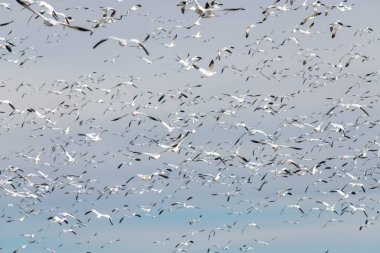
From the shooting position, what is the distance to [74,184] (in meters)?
74.2

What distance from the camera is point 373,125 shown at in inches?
2547

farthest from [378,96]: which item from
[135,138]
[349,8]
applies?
[135,138]

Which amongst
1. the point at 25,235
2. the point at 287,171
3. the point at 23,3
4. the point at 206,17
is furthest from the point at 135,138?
the point at 23,3

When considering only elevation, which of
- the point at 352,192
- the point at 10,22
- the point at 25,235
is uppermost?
the point at 10,22

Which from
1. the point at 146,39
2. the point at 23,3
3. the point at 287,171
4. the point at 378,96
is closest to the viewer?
the point at 23,3

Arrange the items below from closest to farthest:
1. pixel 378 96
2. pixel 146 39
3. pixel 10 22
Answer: pixel 10 22, pixel 146 39, pixel 378 96

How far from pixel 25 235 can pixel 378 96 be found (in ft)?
110

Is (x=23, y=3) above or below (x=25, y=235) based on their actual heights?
above

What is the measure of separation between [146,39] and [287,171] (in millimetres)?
21308

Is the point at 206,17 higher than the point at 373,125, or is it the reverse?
the point at 206,17

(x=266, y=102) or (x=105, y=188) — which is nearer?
(x=266, y=102)

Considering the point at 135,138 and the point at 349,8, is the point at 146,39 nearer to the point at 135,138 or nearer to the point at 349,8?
the point at 135,138

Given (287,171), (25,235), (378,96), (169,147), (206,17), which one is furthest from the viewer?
(25,235)

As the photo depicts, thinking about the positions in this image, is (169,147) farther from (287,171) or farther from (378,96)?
(378,96)
